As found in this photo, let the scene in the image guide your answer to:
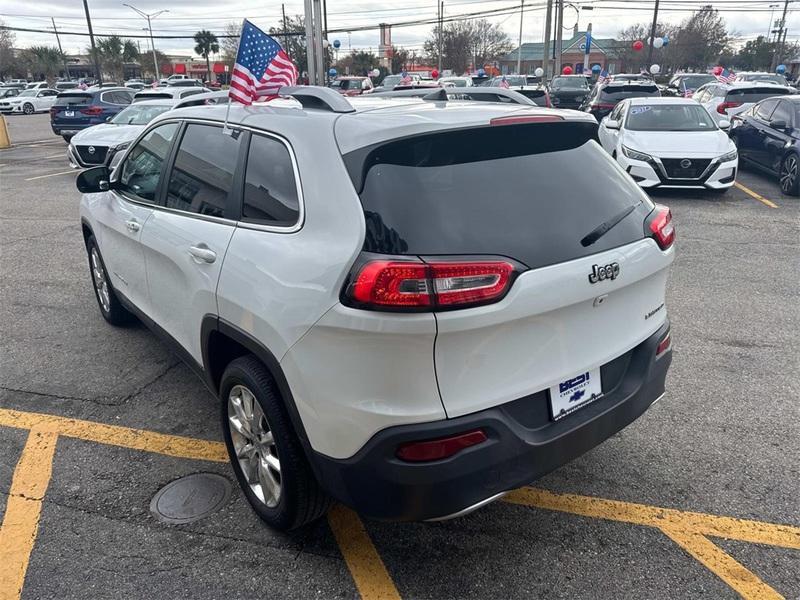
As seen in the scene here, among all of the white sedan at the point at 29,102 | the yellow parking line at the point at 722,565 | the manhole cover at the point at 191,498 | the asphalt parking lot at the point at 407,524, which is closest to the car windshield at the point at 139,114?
the asphalt parking lot at the point at 407,524

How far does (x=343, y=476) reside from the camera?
230 centimetres

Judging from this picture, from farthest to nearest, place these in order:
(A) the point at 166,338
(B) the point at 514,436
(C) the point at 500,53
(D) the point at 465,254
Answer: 1. (C) the point at 500,53
2. (A) the point at 166,338
3. (B) the point at 514,436
4. (D) the point at 465,254

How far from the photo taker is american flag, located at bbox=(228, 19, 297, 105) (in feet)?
10.8

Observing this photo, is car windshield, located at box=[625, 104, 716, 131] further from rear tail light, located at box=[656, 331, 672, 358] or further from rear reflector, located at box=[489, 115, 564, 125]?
rear reflector, located at box=[489, 115, 564, 125]

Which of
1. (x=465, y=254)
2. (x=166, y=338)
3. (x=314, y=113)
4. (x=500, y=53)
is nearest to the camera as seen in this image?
(x=465, y=254)

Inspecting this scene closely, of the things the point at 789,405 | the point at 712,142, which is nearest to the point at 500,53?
the point at 712,142

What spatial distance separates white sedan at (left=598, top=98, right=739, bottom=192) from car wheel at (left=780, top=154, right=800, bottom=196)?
1017 mm

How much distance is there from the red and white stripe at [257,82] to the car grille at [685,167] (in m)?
7.96

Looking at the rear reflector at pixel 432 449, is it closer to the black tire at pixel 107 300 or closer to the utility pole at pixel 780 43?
the black tire at pixel 107 300

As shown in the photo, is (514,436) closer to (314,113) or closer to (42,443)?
(314,113)

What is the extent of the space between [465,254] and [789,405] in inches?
111

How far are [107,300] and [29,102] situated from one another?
129 feet

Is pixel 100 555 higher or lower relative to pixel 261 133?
lower

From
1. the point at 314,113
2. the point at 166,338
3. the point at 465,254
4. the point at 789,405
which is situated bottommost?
the point at 789,405
